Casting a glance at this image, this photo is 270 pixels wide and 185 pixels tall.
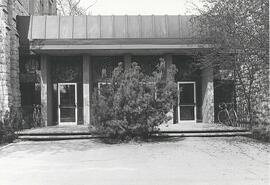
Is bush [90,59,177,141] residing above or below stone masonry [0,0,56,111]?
below

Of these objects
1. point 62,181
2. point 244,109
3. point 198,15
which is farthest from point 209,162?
point 244,109

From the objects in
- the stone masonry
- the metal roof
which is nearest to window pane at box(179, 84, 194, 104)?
the metal roof

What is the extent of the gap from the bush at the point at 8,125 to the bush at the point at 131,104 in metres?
3.43

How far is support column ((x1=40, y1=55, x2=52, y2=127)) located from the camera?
19.5 metres

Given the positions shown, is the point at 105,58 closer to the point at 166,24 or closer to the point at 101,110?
the point at 166,24

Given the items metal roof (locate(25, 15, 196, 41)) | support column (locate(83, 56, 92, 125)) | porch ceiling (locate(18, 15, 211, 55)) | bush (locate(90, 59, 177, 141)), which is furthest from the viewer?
support column (locate(83, 56, 92, 125))

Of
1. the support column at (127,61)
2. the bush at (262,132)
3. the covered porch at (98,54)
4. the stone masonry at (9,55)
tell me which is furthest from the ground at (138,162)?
the support column at (127,61)

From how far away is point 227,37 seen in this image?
14.6 meters

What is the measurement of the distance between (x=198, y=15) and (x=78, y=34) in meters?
6.80

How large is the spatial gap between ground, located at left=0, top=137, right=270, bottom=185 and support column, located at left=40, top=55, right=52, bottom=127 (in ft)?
17.0

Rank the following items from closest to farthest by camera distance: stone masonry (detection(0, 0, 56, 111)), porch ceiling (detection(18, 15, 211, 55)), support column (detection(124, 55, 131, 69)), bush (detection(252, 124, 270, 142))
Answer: bush (detection(252, 124, 270, 142)) < stone masonry (detection(0, 0, 56, 111)) < porch ceiling (detection(18, 15, 211, 55)) < support column (detection(124, 55, 131, 69))

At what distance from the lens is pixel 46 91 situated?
64.4ft

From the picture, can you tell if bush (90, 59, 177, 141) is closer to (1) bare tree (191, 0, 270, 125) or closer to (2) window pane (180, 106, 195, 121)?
(1) bare tree (191, 0, 270, 125)

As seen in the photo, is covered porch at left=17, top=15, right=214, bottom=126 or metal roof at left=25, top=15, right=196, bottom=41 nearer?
covered porch at left=17, top=15, right=214, bottom=126
